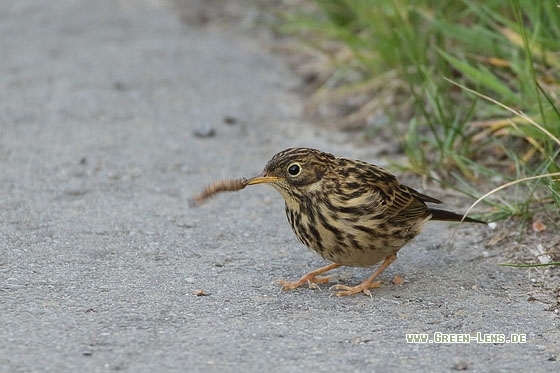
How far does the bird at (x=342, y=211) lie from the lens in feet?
17.0

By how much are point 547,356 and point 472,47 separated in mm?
3954

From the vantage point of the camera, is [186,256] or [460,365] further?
[186,256]

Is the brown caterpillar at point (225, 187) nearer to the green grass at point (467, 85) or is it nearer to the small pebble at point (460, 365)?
the green grass at point (467, 85)

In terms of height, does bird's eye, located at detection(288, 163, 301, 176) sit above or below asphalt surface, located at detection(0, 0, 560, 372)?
above

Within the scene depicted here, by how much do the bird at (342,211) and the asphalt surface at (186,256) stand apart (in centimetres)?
22

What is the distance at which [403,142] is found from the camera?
751 centimetres

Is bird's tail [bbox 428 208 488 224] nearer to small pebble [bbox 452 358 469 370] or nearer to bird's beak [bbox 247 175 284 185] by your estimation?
bird's beak [bbox 247 175 284 185]

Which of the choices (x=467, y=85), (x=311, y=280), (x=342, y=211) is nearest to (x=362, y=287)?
(x=311, y=280)

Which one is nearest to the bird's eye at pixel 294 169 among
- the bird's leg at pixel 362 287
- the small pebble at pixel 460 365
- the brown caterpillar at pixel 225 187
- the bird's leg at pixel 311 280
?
the brown caterpillar at pixel 225 187

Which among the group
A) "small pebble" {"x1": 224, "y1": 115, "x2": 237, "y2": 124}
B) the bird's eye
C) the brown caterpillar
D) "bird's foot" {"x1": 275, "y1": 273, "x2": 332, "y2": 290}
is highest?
the bird's eye

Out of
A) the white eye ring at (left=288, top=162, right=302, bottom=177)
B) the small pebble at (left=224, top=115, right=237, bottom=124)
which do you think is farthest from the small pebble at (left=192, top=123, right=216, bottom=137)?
the white eye ring at (left=288, top=162, right=302, bottom=177)

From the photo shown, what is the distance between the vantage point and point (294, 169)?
17.6 ft

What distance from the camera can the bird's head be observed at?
5.33m

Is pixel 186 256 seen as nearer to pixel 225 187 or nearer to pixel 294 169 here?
pixel 225 187
